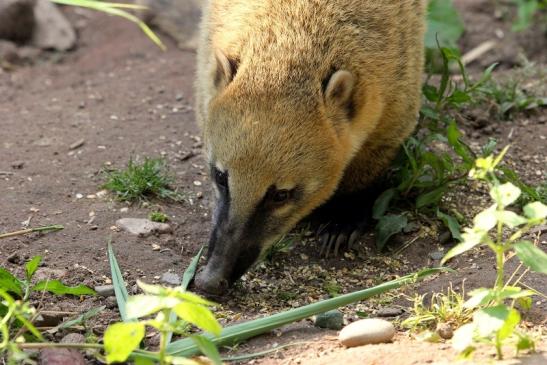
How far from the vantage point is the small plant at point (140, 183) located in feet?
20.1

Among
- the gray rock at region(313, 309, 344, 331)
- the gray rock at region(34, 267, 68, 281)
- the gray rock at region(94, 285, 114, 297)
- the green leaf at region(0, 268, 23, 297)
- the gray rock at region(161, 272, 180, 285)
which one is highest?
the green leaf at region(0, 268, 23, 297)

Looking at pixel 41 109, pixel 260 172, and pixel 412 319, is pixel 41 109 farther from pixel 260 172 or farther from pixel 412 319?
pixel 412 319

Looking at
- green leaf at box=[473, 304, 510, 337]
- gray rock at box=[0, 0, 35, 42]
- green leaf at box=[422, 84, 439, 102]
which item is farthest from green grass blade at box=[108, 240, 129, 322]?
gray rock at box=[0, 0, 35, 42]

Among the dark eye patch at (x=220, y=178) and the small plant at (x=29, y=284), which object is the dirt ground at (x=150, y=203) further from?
the dark eye patch at (x=220, y=178)

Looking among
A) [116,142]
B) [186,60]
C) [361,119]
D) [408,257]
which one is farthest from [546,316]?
[186,60]

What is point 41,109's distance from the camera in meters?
7.69

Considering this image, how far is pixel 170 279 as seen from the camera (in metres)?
5.20

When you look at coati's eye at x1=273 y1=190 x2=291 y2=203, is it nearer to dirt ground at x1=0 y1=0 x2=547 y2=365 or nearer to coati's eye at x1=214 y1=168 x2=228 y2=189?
coati's eye at x1=214 y1=168 x2=228 y2=189

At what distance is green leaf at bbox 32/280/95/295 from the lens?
173 inches

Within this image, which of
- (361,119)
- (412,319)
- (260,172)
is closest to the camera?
(412,319)

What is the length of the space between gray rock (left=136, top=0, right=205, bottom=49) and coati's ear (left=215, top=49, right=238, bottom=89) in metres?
4.42

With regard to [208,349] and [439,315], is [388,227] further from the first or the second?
[208,349]

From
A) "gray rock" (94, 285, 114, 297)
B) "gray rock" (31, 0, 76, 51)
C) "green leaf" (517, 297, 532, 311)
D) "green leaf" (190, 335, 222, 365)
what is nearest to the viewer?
"green leaf" (190, 335, 222, 365)

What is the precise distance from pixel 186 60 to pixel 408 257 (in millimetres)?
4243
